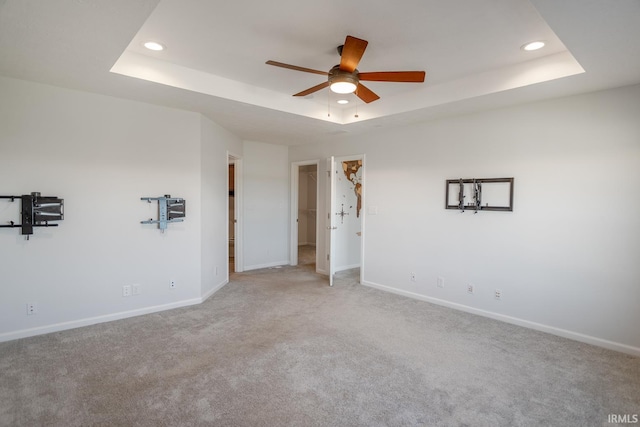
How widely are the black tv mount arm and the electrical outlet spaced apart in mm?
669

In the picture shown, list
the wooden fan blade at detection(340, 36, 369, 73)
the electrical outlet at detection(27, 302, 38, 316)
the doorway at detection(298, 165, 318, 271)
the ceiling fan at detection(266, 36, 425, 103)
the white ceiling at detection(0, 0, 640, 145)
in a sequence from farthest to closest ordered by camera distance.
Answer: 1. the doorway at detection(298, 165, 318, 271)
2. the electrical outlet at detection(27, 302, 38, 316)
3. the ceiling fan at detection(266, 36, 425, 103)
4. the wooden fan blade at detection(340, 36, 369, 73)
5. the white ceiling at detection(0, 0, 640, 145)

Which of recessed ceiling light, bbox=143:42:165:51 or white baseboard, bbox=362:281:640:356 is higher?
recessed ceiling light, bbox=143:42:165:51

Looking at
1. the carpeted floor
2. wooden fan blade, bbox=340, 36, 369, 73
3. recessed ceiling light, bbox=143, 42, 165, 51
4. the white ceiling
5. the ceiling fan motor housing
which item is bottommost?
the carpeted floor

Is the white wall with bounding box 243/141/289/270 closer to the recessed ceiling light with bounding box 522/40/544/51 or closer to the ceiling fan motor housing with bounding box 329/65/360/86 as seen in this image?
the ceiling fan motor housing with bounding box 329/65/360/86

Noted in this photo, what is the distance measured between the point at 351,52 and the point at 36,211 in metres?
3.24

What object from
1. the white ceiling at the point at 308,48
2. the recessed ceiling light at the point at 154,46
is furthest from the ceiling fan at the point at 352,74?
the recessed ceiling light at the point at 154,46

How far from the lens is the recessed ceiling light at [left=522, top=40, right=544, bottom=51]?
103 inches

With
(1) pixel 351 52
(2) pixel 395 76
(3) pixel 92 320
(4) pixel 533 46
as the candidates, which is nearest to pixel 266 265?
(3) pixel 92 320

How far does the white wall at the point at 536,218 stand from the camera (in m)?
3.02

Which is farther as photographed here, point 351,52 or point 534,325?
point 534,325

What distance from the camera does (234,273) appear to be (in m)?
5.88

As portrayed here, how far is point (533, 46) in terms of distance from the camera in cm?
267

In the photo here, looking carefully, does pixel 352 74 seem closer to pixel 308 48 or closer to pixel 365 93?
pixel 365 93

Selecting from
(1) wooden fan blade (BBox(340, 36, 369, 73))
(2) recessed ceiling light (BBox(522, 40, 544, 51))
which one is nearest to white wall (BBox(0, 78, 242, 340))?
(1) wooden fan blade (BBox(340, 36, 369, 73))
